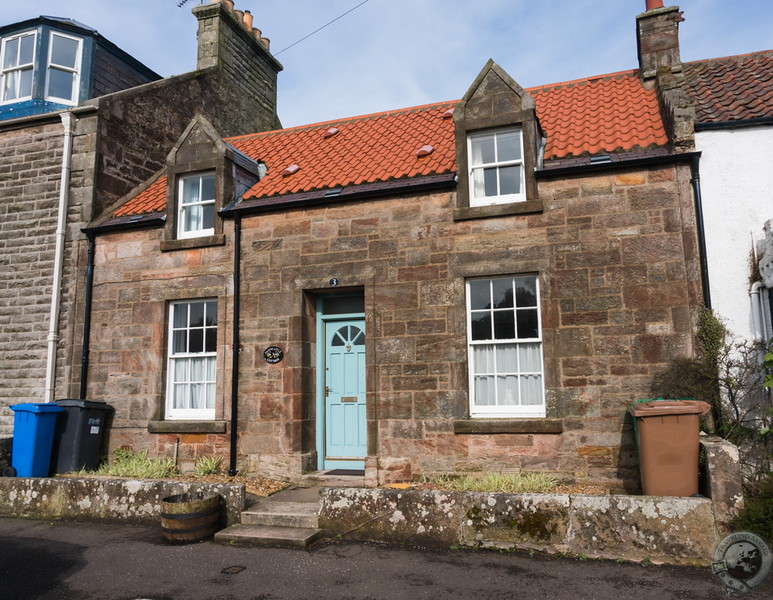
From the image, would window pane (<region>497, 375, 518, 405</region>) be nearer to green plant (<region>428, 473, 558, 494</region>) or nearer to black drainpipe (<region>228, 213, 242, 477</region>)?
green plant (<region>428, 473, 558, 494</region>)

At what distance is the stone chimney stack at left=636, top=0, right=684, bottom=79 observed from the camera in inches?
450

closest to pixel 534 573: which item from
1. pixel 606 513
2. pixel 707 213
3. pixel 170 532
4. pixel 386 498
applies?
pixel 606 513

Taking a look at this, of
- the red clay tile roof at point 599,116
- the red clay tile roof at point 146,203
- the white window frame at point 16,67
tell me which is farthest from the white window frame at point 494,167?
the white window frame at point 16,67

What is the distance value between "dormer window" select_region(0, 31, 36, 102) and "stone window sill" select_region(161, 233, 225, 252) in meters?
6.20

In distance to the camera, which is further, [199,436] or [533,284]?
[199,436]

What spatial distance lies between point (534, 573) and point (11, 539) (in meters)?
6.23

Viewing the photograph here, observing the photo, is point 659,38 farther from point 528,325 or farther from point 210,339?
point 210,339

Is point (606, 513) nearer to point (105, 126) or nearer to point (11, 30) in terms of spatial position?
point (105, 126)

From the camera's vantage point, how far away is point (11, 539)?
741 centimetres

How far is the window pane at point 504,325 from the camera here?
8930mm

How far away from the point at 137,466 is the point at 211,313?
2764 mm

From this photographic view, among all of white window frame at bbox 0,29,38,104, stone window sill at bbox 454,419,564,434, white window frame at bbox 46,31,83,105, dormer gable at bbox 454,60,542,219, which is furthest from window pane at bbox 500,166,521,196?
white window frame at bbox 0,29,38,104

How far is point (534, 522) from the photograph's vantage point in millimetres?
6309

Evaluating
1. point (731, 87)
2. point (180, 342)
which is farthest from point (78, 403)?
point (731, 87)
